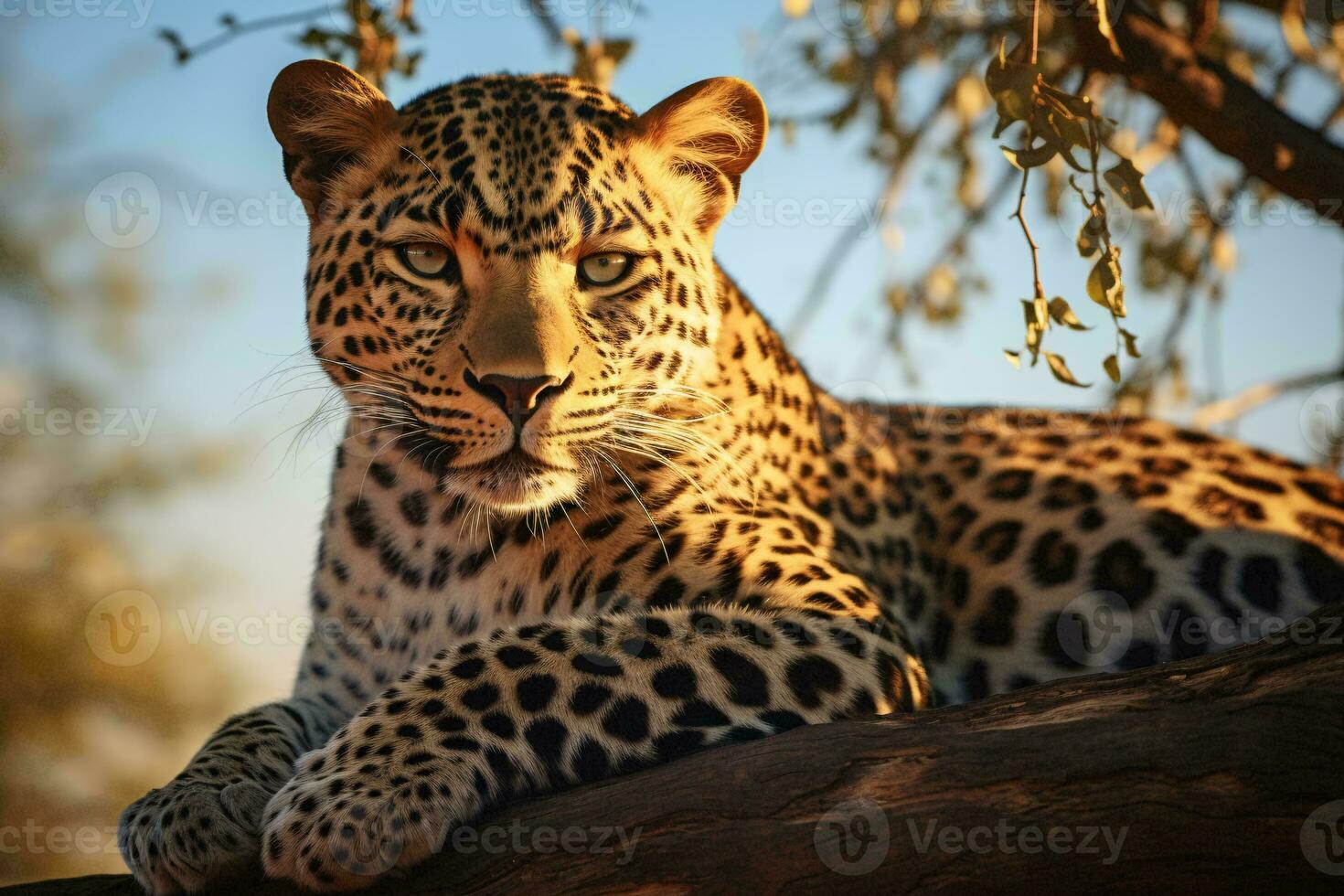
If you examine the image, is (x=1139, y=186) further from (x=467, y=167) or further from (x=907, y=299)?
(x=907, y=299)

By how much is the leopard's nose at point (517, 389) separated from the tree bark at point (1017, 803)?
1.53m

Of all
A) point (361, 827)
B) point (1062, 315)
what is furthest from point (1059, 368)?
point (361, 827)

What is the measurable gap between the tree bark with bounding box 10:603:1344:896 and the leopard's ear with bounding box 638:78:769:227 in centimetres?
302

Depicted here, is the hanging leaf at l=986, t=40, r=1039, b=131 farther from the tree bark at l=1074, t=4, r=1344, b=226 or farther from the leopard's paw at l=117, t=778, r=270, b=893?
the leopard's paw at l=117, t=778, r=270, b=893

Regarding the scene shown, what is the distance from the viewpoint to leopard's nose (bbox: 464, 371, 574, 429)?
4637 mm

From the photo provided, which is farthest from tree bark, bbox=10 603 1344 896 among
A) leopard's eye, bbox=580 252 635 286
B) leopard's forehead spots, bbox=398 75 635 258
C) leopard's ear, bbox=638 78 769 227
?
leopard's ear, bbox=638 78 769 227

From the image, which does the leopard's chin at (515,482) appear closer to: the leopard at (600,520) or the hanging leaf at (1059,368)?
the leopard at (600,520)

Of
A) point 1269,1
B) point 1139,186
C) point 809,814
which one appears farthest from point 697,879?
point 1269,1

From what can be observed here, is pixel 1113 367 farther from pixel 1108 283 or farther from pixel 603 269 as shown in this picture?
pixel 603 269

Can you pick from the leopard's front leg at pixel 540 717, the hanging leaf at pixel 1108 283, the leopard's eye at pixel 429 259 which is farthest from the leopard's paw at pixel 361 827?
the hanging leaf at pixel 1108 283

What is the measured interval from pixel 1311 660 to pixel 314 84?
4430mm

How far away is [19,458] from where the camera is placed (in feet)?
45.5

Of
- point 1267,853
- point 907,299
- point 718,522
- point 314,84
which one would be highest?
point 314,84

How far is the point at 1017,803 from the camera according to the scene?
3.18m
